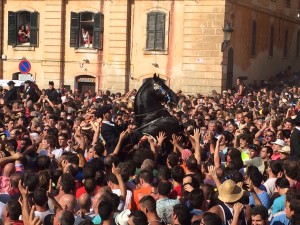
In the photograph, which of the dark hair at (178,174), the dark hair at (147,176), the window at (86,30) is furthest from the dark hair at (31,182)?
the window at (86,30)

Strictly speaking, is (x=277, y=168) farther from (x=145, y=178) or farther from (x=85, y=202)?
(x=85, y=202)

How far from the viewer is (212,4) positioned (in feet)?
117

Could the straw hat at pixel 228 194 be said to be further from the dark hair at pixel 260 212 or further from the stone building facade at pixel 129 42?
the stone building facade at pixel 129 42

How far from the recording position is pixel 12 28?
39.2 meters

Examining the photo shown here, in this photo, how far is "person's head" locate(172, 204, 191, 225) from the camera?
909cm

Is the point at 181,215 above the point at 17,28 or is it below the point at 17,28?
below

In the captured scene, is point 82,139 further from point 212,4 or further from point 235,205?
point 212,4

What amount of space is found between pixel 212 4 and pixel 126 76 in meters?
5.32

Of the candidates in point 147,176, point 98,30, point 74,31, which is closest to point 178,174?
point 147,176

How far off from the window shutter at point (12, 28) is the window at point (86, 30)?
2988mm

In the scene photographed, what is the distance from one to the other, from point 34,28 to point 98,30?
10.9 ft

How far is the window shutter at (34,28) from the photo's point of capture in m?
38.7

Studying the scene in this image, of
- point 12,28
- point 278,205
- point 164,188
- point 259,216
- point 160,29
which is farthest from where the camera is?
point 12,28

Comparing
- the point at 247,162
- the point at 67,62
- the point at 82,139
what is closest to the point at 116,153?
the point at 82,139
